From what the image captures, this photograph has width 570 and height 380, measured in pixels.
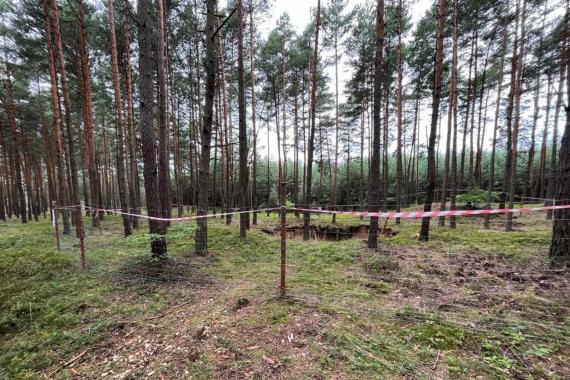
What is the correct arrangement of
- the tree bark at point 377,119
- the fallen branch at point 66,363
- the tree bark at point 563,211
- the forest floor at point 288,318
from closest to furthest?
1. the forest floor at point 288,318
2. the fallen branch at point 66,363
3. the tree bark at point 563,211
4. the tree bark at point 377,119

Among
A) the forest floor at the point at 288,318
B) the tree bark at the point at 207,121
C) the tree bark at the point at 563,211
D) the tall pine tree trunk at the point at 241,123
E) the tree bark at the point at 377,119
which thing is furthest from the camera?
the tall pine tree trunk at the point at 241,123

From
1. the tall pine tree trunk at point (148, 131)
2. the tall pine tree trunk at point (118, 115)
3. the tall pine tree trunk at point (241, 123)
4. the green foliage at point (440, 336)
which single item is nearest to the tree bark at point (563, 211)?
the green foliage at point (440, 336)

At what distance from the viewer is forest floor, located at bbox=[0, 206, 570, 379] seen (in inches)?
84.3

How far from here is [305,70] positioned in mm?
14328

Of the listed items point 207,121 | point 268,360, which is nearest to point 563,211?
point 268,360

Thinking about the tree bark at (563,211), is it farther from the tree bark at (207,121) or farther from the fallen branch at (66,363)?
the fallen branch at (66,363)

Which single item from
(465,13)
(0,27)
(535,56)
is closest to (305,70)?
(465,13)

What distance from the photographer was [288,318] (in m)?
2.83

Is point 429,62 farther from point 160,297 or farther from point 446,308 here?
point 160,297

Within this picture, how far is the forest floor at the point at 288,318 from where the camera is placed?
2.14 meters

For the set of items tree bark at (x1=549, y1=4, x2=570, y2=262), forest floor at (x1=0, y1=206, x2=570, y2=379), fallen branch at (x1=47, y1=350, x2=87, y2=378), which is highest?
tree bark at (x1=549, y1=4, x2=570, y2=262)

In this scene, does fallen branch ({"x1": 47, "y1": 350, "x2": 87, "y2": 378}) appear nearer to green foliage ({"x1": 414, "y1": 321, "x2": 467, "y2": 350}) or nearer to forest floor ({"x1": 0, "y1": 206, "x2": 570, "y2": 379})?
forest floor ({"x1": 0, "y1": 206, "x2": 570, "y2": 379})

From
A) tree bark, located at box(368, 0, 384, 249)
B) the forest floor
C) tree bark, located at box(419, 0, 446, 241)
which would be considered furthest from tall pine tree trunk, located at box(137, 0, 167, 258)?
tree bark, located at box(419, 0, 446, 241)

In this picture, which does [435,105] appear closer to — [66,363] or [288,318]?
[288,318]
